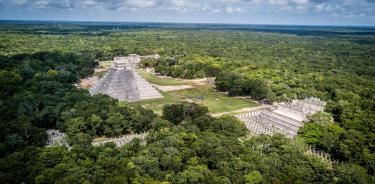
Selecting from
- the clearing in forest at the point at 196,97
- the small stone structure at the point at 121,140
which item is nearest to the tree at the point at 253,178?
the small stone structure at the point at 121,140

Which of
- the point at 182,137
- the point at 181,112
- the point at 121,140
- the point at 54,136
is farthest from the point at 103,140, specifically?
the point at 182,137

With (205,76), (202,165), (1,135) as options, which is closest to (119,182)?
(202,165)

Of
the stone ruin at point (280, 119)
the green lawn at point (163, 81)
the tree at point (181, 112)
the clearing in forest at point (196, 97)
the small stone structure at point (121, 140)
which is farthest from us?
the green lawn at point (163, 81)

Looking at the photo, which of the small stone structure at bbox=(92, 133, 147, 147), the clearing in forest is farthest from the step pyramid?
the small stone structure at bbox=(92, 133, 147, 147)

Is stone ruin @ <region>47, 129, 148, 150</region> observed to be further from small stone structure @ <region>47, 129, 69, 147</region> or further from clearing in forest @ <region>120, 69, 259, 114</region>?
clearing in forest @ <region>120, 69, 259, 114</region>

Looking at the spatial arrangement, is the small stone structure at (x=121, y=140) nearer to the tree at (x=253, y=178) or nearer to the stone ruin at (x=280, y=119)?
the tree at (x=253, y=178)

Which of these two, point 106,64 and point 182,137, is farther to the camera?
point 106,64

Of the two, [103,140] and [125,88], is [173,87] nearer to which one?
[125,88]
